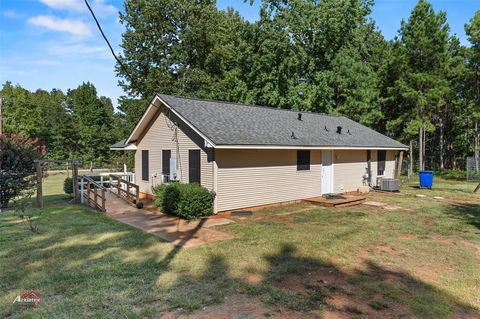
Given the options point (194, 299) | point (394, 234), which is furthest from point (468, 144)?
point (194, 299)

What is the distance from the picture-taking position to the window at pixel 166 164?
1260 centimetres

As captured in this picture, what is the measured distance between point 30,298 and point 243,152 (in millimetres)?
7517

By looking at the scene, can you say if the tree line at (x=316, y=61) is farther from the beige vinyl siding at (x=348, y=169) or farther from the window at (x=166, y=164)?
the window at (x=166, y=164)

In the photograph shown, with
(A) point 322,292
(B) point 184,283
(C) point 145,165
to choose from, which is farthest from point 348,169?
(B) point 184,283

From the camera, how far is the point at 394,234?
26.1ft

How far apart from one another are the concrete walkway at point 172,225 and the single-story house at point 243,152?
144 centimetres

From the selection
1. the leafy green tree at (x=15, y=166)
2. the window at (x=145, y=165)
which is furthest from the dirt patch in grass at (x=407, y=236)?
the leafy green tree at (x=15, y=166)

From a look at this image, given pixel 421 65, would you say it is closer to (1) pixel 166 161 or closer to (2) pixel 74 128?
(1) pixel 166 161

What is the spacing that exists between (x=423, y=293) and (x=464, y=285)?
0.85 m

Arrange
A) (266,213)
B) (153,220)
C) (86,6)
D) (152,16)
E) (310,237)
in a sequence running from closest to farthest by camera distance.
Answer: (86,6) → (310,237) → (153,220) → (266,213) → (152,16)

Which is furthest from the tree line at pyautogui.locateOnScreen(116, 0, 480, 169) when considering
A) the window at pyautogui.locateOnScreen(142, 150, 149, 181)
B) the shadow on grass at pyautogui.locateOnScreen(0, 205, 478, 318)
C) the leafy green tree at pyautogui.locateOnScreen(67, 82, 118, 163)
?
the shadow on grass at pyautogui.locateOnScreen(0, 205, 478, 318)

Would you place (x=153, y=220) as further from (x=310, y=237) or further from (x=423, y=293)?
(x=423, y=293)

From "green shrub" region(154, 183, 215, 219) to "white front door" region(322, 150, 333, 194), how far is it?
6.13 meters

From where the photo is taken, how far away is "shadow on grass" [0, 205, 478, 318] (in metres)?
4.09
